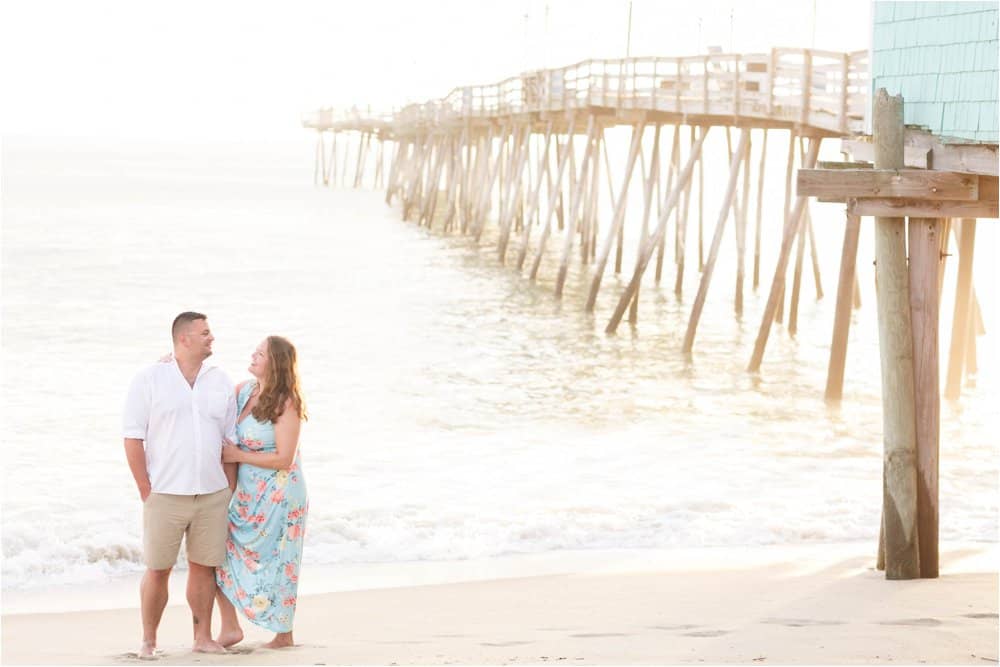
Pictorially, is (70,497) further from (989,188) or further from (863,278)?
(863,278)

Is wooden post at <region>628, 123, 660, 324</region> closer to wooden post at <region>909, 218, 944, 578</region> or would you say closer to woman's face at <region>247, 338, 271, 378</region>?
wooden post at <region>909, 218, 944, 578</region>

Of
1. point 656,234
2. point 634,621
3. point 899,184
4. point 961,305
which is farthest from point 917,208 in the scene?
point 656,234

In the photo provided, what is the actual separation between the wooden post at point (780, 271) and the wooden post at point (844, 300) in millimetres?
1288

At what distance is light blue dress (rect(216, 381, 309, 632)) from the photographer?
17.8ft

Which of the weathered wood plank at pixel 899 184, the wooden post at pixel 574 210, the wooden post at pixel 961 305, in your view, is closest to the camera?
the weathered wood plank at pixel 899 184

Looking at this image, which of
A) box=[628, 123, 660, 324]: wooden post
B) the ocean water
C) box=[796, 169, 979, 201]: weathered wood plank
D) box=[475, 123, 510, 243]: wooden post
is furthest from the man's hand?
box=[475, 123, 510, 243]: wooden post

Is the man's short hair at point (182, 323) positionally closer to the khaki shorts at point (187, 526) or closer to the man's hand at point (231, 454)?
the man's hand at point (231, 454)

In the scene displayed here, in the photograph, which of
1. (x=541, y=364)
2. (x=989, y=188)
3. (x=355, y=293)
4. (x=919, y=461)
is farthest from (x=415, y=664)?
(x=355, y=293)

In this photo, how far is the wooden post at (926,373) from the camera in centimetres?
707

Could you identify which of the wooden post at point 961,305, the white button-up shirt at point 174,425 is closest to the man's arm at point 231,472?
the white button-up shirt at point 174,425

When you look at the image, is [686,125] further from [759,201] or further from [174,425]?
[174,425]

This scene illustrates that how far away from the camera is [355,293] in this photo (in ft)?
85.0

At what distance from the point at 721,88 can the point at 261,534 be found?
45.5 feet

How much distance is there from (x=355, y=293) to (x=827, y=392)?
43.7ft
